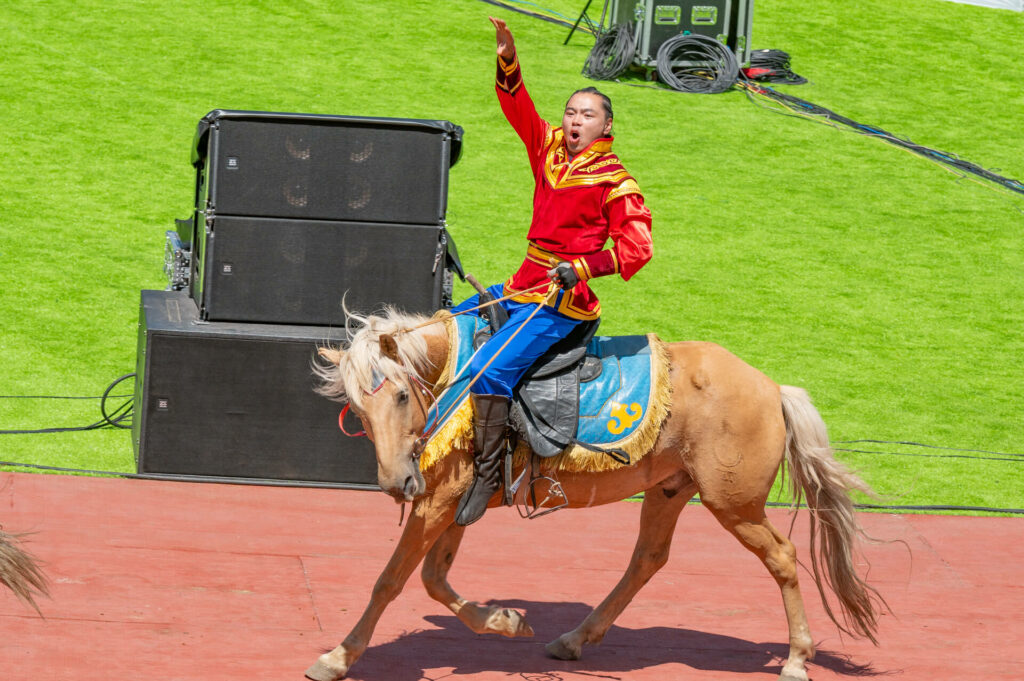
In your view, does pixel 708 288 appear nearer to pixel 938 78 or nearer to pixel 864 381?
pixel 864 381

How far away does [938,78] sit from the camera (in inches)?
635

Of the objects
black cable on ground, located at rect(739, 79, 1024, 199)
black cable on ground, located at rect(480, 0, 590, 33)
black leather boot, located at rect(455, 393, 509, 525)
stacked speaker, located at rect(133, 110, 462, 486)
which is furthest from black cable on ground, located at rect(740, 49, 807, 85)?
black leather boot, located at rect(455, 393, 509, 525)

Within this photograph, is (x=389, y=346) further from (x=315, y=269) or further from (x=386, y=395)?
(x=315, y=269)

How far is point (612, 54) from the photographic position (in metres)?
15.1

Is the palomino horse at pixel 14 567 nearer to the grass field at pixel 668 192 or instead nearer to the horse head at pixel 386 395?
the horse head at pixel 386 395

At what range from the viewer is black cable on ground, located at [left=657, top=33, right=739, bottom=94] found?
49.1ft

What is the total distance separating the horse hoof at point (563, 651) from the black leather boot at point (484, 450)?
2.61 feet

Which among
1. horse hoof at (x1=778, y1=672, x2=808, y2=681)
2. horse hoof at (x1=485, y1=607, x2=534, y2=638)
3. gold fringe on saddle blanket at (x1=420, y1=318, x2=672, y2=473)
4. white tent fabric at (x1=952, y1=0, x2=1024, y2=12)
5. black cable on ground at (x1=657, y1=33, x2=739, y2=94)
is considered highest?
white tent fabric at (x1=952, y1=0, x2=1024, y2=12)

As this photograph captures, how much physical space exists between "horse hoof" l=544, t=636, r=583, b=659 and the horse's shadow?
29mm

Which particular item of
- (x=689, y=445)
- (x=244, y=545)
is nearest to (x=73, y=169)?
(x=244, y=545)

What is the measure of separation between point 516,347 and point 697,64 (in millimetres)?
11210

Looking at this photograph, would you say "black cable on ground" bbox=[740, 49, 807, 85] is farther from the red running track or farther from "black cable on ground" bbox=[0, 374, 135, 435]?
"black cable on ground" bbox=[0, 374, 135, 435]

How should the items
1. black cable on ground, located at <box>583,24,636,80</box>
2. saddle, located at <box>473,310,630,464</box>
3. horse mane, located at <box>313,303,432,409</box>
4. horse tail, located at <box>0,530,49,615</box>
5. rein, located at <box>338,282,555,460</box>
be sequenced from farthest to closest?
black cable on ground, located at <box>583,24,636,80</box>, saddle, located at <box>473,310,630,464</box>, rein, located at <box>338,282,555,460</box>, horse mane, located at <box>313,303,432,409</box>, horse tail, located at <box>0,530,49,615</box>

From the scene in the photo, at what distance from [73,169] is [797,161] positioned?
292 inches
